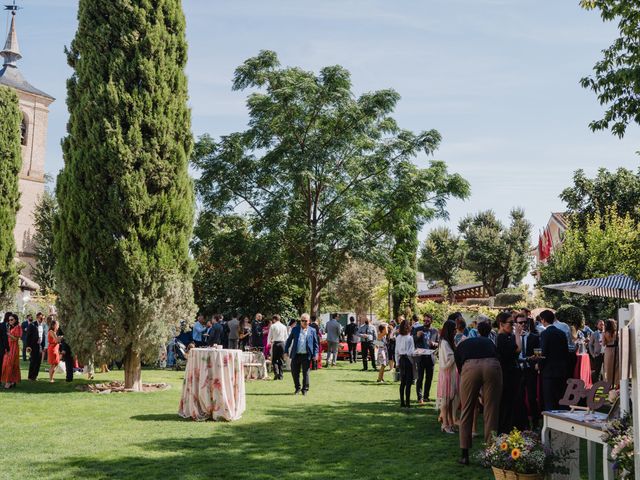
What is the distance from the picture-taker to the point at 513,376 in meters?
9.70

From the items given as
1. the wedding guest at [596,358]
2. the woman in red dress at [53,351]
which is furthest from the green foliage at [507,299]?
the woman in red dress at [53,351]

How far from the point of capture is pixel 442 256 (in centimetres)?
7675

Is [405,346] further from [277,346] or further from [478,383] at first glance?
[277,346]

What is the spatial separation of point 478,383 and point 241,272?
23.2 m

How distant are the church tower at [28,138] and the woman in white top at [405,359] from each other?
51169mm

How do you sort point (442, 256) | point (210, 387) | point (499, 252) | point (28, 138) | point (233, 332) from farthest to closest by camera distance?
1. point (442, 256)
2. point (499, 252)
3. point (28, 138)
4. point (233, 332)
5. point (210, 387)

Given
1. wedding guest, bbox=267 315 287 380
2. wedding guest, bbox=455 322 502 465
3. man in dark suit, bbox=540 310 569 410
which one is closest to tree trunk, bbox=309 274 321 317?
wedding guest, bbox=267 315 287 380

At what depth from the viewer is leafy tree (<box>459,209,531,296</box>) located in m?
73.4

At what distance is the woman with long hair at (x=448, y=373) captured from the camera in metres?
10.3

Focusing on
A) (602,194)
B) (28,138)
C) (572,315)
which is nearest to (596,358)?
(572,315)

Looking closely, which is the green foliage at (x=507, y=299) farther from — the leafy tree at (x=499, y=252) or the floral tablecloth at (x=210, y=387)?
the floral tablecloth at (x=210, y=387)

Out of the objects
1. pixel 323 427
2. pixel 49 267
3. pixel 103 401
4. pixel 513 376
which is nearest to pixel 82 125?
pixel 103 401

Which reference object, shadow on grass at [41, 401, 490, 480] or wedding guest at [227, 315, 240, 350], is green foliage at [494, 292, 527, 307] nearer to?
wedding guest at [227, 315, 240, 350]

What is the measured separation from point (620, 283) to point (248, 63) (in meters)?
19.9
